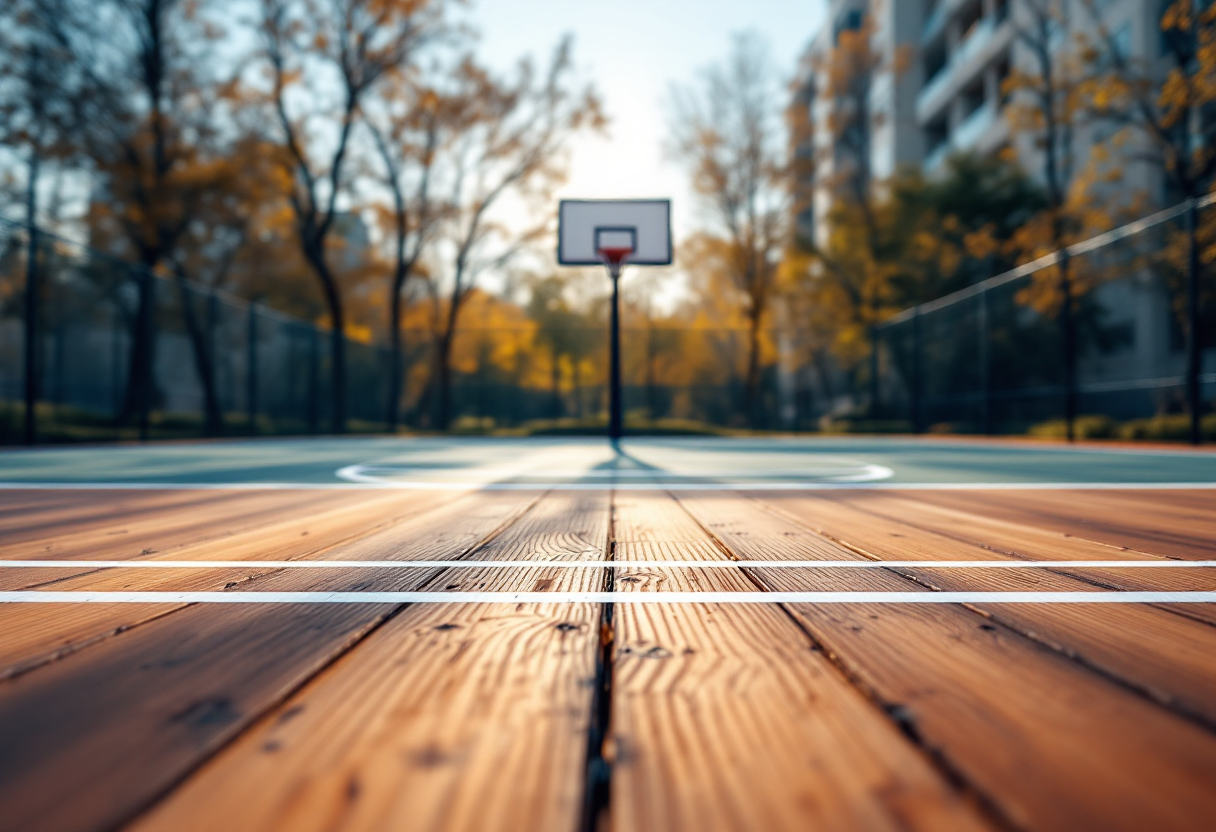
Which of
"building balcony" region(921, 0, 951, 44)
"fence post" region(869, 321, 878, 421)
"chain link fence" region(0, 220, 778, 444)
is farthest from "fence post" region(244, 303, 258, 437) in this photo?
"building balcony" region(921, 0, 951, 44)

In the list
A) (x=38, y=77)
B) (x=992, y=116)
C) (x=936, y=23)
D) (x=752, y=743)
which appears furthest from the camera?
(x=936, y=23)

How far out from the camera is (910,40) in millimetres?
25125

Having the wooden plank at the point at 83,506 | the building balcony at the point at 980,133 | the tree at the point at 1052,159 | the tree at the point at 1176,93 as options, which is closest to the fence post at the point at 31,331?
the wooden plank at the point at 83,506

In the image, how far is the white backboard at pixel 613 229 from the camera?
10.2 meters

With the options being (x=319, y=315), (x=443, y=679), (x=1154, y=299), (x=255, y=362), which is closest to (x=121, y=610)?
(x=443, y=679)

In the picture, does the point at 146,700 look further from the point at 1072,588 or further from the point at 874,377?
the point at 874,377

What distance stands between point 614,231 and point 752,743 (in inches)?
396

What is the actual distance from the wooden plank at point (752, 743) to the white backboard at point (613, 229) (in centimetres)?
957

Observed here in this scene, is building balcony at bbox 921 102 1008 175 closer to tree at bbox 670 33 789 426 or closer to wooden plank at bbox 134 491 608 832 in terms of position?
tree at bbox 670 33 789 426

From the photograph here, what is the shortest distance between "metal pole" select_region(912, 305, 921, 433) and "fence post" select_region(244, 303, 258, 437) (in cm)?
1129

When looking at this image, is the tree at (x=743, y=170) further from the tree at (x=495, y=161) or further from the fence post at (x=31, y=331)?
the fence post at (x=31, y=331)

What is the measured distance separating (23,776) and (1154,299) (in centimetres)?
959

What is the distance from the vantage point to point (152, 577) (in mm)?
1289

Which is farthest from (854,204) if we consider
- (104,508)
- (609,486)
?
(104,508)
